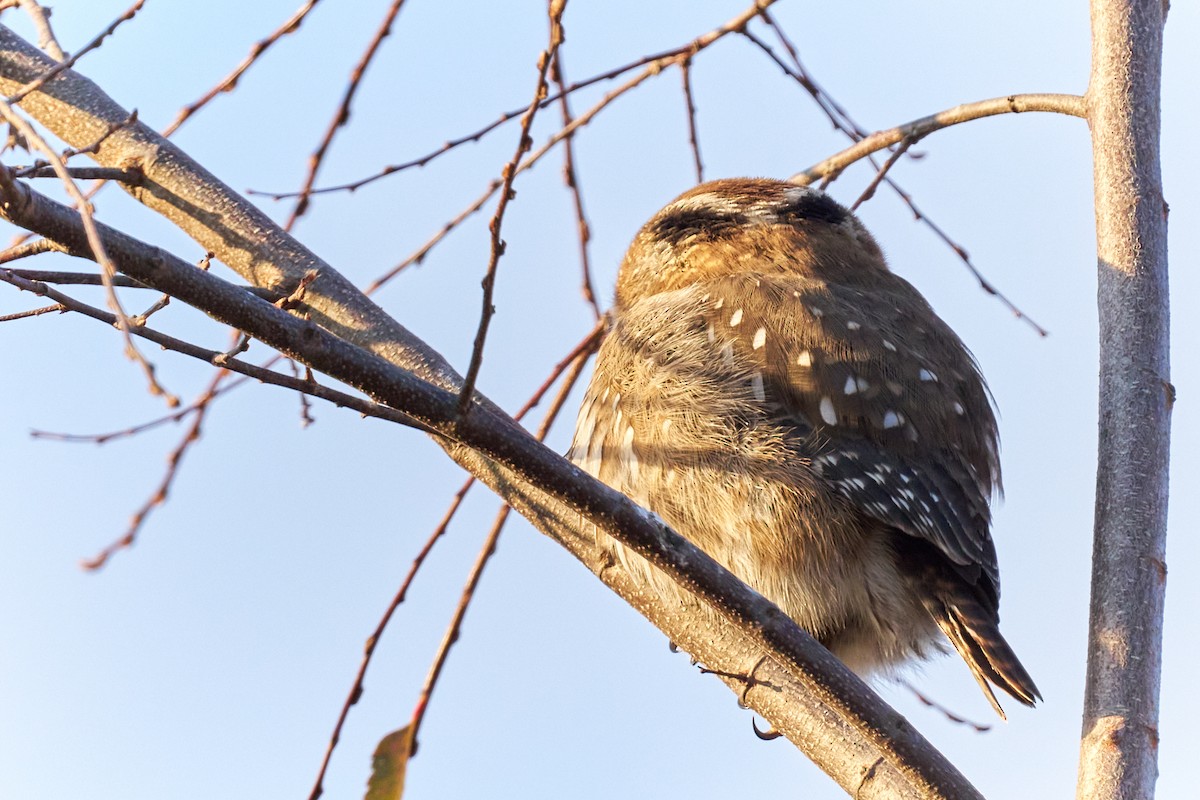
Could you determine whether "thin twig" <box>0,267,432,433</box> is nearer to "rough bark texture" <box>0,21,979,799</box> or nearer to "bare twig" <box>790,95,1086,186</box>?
"rough bark texture" <box>0,21,979,799</box>

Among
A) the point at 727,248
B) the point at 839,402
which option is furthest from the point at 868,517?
the point at 727,248

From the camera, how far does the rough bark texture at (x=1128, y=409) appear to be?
2.82 metres

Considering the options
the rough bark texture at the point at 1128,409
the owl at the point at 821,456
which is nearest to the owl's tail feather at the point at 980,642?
the owl at the point at 821,456

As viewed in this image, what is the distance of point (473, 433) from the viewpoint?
2314 mm

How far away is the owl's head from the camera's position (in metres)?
4.38

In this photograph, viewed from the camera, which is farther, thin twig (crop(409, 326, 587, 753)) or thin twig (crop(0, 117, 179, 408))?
thin twig (crop(409, 326, 587, 753))

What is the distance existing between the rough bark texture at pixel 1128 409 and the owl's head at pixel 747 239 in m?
1.08

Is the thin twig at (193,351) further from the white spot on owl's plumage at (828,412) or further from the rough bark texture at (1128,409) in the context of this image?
the rough bark texture at (1128,409)

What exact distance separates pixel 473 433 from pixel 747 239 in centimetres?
238

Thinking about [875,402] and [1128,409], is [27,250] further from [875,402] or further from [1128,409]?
[1128,409]

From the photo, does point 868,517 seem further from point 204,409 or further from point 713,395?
point 204,409

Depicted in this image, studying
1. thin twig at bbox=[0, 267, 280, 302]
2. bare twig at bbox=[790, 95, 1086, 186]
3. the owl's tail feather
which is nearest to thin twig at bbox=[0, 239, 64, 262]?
thin twig at bbox=[0, 267, 280, 302]

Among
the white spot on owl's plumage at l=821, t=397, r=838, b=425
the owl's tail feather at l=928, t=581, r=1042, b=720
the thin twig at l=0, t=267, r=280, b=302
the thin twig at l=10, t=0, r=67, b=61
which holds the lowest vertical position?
the owl's tail feather at l=928, t=581, r=1042, b=720

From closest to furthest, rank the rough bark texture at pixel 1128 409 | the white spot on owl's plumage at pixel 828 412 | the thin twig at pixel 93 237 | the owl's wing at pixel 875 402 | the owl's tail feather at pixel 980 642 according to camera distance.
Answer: the thin twig at pixel 93 237
the rough bark texture at pixel 1128 409
the owl's tail feather at pixel 980 642
the owl's wing at pixel 875 402
the white spot on owl's plumage at pixel 828 412
